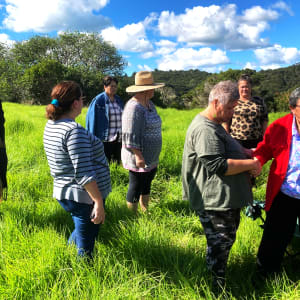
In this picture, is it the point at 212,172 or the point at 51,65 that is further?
the point at 51,65

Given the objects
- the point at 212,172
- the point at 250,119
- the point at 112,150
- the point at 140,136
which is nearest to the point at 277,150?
the point at 212,172

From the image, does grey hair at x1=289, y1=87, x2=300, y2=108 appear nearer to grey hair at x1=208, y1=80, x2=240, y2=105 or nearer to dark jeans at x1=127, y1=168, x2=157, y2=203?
grey hair at x1=208, y1=80, x2=240, y2=105

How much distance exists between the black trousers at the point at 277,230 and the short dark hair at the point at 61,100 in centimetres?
164

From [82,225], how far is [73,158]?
53cm

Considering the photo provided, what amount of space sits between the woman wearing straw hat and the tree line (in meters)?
28.8

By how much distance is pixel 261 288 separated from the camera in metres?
2.06

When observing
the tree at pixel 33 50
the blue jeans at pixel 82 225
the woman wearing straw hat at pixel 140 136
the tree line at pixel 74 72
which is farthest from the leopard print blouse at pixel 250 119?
the tree at pixel 33 50

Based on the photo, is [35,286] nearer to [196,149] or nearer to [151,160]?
[196,149]

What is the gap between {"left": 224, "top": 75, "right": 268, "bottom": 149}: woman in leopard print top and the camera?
12.1 feet

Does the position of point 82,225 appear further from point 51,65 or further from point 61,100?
point 51,65

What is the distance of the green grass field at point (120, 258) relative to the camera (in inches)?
68.6

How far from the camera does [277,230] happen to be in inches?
80.6

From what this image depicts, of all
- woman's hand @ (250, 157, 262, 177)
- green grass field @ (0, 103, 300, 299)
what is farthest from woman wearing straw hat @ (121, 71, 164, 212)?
woman's hand @ (250, 157, 262, 177)

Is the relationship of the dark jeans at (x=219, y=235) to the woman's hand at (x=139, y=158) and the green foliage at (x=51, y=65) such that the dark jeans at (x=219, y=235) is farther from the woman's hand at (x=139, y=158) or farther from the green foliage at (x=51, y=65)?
the green foliage at (x=51, y=65)
